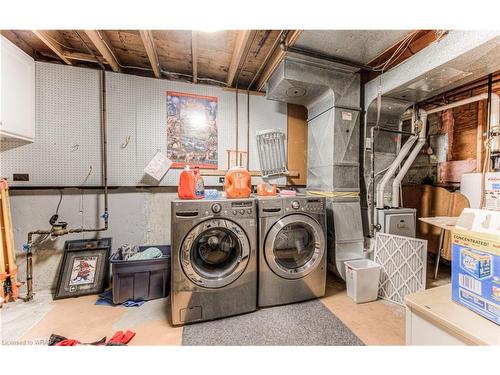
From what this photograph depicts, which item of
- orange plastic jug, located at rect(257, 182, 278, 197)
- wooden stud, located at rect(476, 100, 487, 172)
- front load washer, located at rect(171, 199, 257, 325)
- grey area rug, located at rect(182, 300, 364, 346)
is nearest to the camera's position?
grey area rug, located at rect(182, 300, 364, 346)

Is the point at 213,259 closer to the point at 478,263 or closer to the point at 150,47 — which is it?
the point at 478,263

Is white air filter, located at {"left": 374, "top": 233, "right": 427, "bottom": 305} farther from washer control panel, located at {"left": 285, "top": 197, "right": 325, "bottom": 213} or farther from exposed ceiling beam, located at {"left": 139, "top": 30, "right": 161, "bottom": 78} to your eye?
exposed ceiling beam, located at {"left": 139, "top": 30, "right": 161, "bottom": 78}

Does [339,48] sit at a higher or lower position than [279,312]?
higher

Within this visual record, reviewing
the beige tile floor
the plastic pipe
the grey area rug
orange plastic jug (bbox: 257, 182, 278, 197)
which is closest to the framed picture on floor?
the beige tile floor

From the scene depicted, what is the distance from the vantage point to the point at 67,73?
2.22 meters

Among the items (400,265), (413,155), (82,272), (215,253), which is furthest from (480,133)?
(82,272)

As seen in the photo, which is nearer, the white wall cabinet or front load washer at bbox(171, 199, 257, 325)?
front load washer at bbox(171, 199, 257, 325)

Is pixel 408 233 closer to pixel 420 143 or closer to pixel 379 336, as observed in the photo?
pixel 420 143

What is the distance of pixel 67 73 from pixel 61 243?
1913mm

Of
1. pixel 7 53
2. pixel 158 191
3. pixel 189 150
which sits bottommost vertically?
pixel 158 191

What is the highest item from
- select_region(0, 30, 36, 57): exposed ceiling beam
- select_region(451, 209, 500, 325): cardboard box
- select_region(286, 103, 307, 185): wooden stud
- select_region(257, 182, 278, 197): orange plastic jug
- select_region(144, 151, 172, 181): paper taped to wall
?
select_region(0, 30, 36, 57): exposed ceiling beam

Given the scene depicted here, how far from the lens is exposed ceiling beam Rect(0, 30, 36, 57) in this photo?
187cm

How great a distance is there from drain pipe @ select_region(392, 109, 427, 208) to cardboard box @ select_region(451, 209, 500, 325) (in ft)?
5.81

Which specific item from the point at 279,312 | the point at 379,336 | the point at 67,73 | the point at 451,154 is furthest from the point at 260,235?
the point at 451,154
